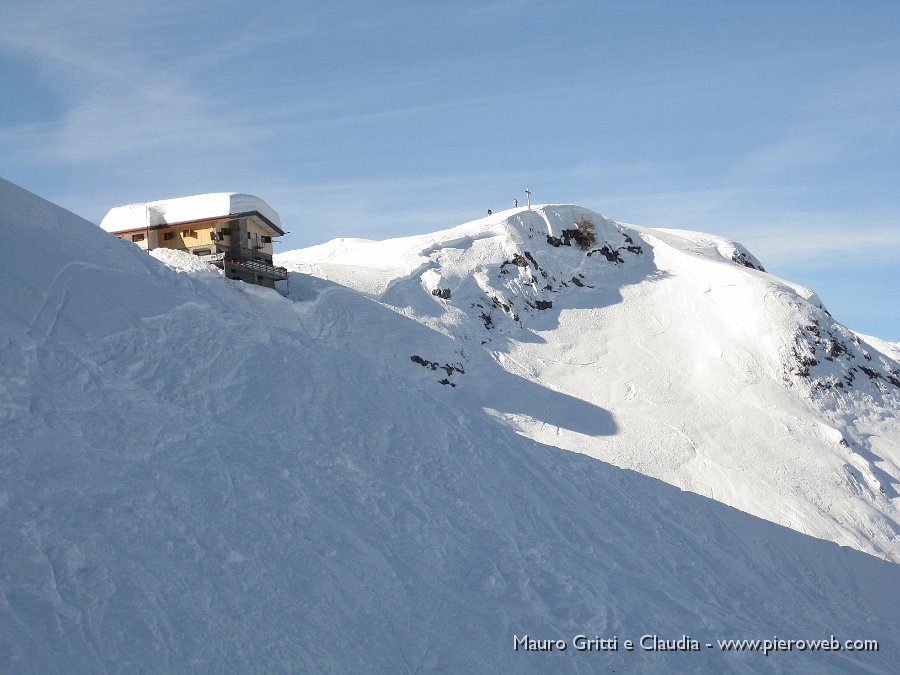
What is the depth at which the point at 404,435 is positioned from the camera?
Result: 19.5m

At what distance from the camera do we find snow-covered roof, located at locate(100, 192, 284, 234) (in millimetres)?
35844

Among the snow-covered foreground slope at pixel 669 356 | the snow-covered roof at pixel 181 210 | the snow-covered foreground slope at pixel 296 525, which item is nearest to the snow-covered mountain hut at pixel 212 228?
the snow-covered roof at pixel 181 210

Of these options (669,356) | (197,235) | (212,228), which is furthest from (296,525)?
(669,356)

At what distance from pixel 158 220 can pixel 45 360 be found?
22360 millimetres

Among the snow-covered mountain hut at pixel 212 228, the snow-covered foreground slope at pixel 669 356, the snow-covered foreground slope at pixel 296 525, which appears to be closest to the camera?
the snow-covered foreground slope at pixel 296 525

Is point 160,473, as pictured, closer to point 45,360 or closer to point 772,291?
point 45,360

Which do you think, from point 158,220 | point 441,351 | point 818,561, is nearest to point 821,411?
point 818,561

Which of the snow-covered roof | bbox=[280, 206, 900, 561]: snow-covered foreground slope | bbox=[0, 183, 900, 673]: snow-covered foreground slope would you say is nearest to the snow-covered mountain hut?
the snow-covered roof

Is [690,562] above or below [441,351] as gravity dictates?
below

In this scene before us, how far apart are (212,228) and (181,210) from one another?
1.79 metres

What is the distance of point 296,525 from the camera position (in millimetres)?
14859

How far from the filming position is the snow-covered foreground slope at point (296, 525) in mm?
12220

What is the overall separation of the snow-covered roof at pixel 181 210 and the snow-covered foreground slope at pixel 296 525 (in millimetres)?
13392

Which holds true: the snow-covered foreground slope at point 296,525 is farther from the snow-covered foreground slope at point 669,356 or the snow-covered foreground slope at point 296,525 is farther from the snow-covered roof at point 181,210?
the snow-covered roof at point 181,210
